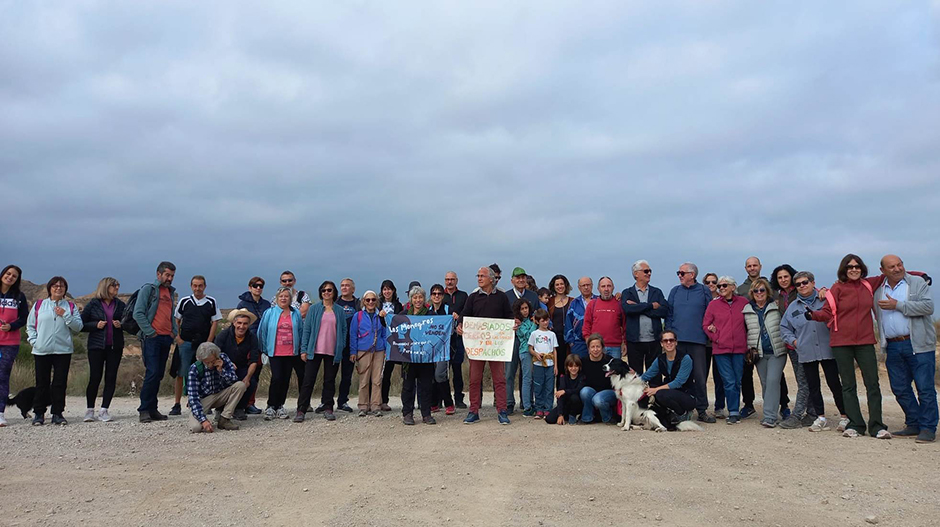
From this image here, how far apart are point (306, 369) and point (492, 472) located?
4.48 meters

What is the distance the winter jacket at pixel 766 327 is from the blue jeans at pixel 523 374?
10.8 feet

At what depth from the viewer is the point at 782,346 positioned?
966 centimetres

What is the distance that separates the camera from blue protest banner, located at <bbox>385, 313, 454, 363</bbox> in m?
10.3

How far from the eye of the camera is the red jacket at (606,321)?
408 inches

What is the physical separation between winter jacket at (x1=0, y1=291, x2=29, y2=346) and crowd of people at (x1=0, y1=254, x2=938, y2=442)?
0.07 feet

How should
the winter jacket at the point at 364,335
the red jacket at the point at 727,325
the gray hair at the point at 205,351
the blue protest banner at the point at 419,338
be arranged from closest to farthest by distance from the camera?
the gray hair at the point at 205,351, the red jacket at the point at 727,325, the blue protest banner at the point at 419,338, the winter jacket at the point at 364,335

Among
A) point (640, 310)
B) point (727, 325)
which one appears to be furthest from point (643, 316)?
point (727, 325)

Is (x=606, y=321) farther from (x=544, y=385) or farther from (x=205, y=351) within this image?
(x=205, y=351)

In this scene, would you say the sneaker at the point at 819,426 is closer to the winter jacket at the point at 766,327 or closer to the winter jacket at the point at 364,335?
the winter jacket at the point at 766,327

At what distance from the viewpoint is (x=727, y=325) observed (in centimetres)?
984

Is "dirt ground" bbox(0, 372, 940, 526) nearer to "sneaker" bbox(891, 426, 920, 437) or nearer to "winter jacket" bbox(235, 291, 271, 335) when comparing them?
"sneaker" bbox(891, 426, 920, 437)

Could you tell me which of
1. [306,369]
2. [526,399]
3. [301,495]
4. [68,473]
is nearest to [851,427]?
[526,399]

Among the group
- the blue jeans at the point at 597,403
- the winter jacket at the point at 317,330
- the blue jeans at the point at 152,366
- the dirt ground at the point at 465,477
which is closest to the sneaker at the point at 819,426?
the dirt ground at the point at 465,477

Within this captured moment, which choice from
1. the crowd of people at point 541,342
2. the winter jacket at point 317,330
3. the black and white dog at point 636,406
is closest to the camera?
the crowd of people at point 541,342
